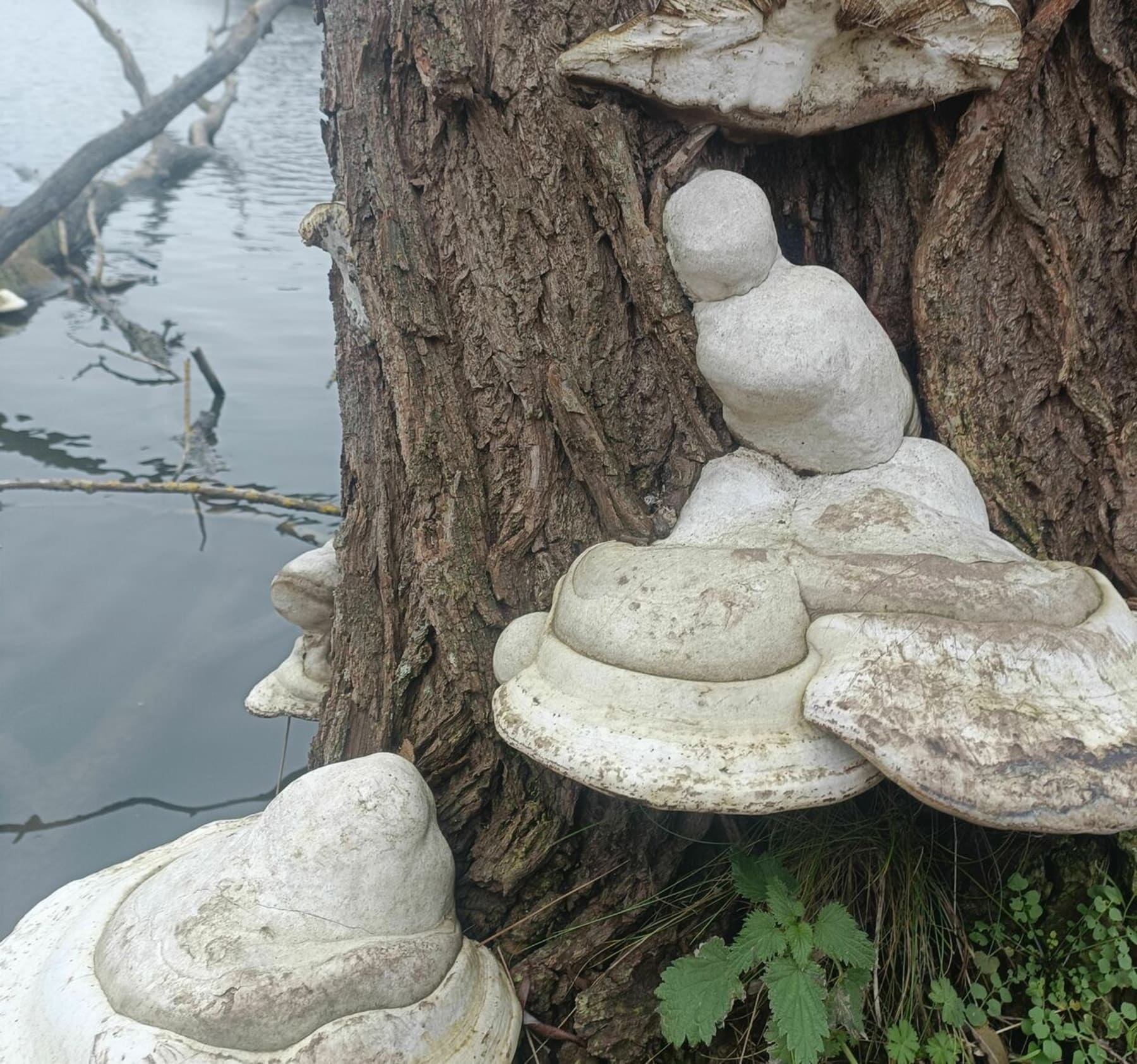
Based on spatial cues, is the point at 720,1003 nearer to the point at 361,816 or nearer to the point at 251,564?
the point at 361,816

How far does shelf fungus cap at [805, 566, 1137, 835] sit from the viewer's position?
40.0 inches

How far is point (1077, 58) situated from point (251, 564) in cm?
349

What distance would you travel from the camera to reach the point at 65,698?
10.8 feet

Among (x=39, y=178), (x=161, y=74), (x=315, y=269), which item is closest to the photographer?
(x=315, y=269)

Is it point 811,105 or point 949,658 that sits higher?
point 811,105

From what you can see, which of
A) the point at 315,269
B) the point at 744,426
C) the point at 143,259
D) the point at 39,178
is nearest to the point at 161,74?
the point at 39,178

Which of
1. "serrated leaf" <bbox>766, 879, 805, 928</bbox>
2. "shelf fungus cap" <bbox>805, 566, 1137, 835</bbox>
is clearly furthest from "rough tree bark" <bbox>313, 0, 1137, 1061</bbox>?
"shelf fungus cap" <bbox>805, 566, 1137, 835</bbox>

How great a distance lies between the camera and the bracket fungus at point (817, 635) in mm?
1051

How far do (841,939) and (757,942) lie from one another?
0.44 ft

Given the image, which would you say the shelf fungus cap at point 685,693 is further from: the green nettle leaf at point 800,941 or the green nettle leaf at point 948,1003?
the green nettle leaf at point 948,1003

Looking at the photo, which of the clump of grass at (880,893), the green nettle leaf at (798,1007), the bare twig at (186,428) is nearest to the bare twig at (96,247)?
the bare twig at (186,428)

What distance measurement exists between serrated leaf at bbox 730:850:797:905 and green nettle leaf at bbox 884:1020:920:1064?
268 millimetres

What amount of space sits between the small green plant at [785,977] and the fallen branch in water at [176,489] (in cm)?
308

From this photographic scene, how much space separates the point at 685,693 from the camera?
3.79ft
